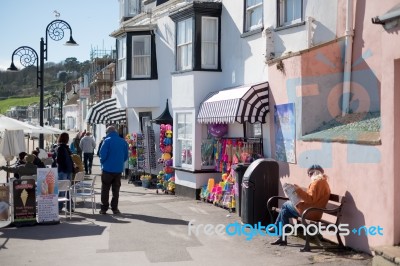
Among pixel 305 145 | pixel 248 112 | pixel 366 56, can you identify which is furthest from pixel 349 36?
pixel 248 112

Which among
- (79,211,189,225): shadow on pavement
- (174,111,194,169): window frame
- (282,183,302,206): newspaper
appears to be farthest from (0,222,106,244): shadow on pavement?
(174,111,194,169): window frame

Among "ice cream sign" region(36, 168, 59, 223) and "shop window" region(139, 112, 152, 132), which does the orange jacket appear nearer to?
"ice cream sign" region(36, 168, 59, 223)

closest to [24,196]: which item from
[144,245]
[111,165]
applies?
[111,165]

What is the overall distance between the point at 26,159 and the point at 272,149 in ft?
17.7

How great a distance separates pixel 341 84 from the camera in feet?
33.4

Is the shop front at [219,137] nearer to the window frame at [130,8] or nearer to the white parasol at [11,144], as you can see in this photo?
the white parasol at [11,144]

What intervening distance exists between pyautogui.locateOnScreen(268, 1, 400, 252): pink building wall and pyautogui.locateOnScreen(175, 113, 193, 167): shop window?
13.5ft

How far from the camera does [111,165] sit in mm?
12430

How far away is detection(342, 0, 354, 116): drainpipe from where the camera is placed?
9.75m

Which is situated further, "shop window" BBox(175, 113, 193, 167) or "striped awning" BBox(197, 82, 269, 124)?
"shop window" BBox(175, 113, 193, 167)

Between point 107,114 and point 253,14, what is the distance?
10.7m

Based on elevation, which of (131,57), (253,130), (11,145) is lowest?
(11,145)

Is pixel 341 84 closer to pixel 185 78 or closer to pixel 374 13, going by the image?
pixel 374 13

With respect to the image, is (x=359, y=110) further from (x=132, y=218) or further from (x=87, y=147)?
(x=87, y=147)
